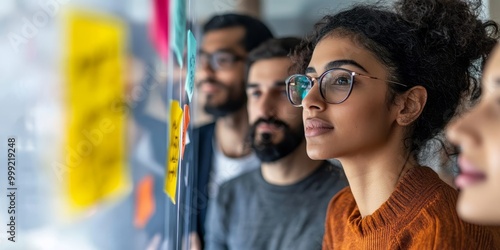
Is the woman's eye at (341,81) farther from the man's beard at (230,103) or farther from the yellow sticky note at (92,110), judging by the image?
the man's beard at (230,103)

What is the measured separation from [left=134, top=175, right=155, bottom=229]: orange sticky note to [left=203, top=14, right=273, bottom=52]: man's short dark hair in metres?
0.87

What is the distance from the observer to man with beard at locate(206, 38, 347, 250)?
1.50 m

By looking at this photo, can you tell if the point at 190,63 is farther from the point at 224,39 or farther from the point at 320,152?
the point at 224,39

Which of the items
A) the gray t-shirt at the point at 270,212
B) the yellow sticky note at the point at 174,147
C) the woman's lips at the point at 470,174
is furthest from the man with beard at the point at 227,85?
the woman's lips at the point at 470,174

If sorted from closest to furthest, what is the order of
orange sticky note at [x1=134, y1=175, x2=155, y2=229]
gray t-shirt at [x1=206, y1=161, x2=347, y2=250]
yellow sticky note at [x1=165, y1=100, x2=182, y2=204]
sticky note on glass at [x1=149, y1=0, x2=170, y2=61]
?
yellow sticky note at [x1=165, y1=100, x2=182, y2=204]
orange sticky note at [x1=134, y1=175, x2=155, y2=229]
sticky note on glass at [x1=149, y1=0, x2=170, y2=61]
gray t-shirt at [x1=206, y1=161, x2=347, y2=250]

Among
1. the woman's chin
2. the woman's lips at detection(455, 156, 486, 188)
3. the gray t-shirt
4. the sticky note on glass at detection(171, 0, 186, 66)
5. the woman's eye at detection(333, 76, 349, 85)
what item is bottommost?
the gray t-shirt

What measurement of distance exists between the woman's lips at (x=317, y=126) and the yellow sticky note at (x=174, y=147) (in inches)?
9.6

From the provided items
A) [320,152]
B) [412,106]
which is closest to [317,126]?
[320,152]

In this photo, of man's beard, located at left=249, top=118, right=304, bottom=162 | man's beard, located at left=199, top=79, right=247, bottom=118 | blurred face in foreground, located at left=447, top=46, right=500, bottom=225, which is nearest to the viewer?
blurred face in foreground, located at left=447, top=46, right=500, bottom=225

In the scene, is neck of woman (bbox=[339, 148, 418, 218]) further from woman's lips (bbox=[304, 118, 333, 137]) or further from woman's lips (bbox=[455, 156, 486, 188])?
woman's lips (bbox=[455, 156, 486, 188])

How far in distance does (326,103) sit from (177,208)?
0.30 meters

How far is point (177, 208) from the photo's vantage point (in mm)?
948

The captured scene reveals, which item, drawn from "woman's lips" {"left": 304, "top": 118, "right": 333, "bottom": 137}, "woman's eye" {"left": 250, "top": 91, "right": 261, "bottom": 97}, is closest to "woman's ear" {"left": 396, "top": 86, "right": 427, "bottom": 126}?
"woman's lips" {"left": 304, "top": 118, "right": 333, "bottom": 137}

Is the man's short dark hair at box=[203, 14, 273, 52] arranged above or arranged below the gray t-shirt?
above
